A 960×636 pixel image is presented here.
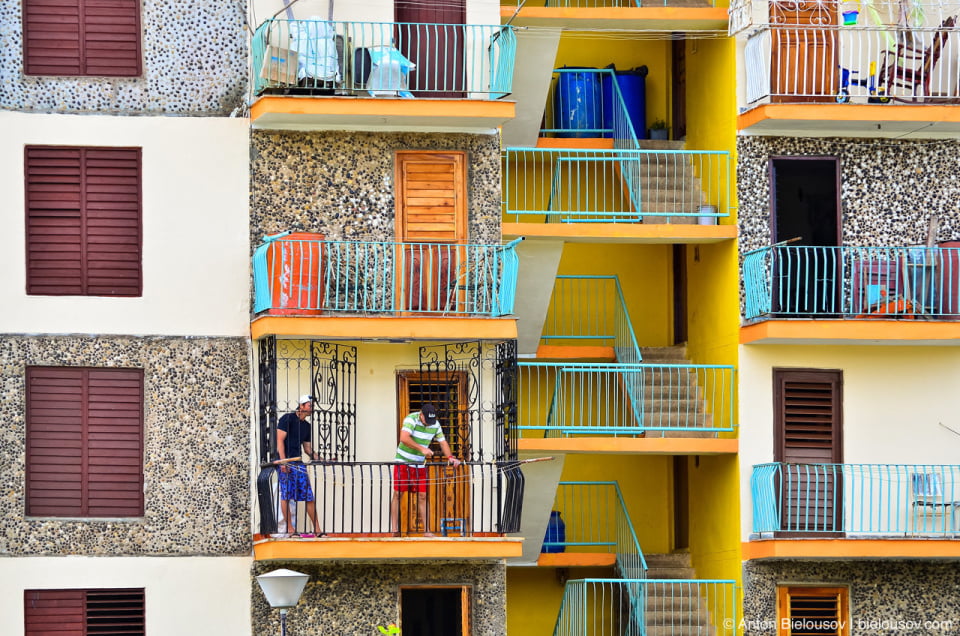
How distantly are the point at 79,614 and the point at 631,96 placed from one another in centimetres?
1107

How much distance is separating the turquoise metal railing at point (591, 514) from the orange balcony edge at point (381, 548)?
4.55 metres

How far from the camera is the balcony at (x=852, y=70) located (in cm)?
3003

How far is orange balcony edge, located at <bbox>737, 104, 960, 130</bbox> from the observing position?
29.9 m

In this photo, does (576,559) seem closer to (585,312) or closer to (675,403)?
(675,403)

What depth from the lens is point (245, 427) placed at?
2825cm

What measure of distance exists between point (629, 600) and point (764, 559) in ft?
6.77

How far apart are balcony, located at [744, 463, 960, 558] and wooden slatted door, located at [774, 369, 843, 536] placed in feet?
0.06

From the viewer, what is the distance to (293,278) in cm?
2783

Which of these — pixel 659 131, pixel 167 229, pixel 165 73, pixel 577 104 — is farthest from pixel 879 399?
pixel 165 73

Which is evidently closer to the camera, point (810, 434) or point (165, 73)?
point (165, 73)

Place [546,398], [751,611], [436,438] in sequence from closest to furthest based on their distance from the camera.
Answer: [436,438] < [751,611] < [546,398]

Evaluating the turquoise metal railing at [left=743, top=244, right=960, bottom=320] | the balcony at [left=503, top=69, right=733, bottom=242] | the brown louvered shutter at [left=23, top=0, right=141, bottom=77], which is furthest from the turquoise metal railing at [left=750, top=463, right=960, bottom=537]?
the brown louvered shutter at [left=23, top=0, right=141, bottom=77]

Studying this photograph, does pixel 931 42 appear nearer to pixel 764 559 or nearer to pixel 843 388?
pixel 843 388

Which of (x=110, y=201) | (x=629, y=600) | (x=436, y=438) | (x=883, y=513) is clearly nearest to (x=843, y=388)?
(x=883, y=513)
